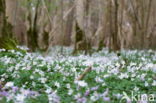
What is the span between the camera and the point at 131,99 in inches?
146

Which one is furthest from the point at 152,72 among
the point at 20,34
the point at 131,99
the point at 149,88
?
the point at 20,34

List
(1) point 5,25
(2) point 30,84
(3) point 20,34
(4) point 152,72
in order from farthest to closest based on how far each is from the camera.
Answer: (3) point 20,34
(1) point 5,25
(4) point 152,72
(2) point 30,84

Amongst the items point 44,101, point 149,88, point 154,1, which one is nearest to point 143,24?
point 154,1

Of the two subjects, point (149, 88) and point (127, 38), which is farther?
point (127, 38)

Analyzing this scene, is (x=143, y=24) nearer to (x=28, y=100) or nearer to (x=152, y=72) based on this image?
(x=152, y=72)

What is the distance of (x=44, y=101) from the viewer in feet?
11.7

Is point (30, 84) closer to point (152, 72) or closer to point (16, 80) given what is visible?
point (16, 80)

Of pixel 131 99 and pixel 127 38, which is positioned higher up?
pixel 131 99

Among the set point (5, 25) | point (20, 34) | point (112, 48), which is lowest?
point (20, 34)

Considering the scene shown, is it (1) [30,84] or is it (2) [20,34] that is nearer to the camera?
(1) [30,84]

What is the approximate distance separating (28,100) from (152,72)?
2.60 meters

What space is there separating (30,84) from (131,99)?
1.62 meters

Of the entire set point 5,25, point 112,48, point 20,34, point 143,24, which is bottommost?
point 20,34

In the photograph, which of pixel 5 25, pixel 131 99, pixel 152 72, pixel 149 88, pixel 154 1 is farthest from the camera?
pixel 154 1
